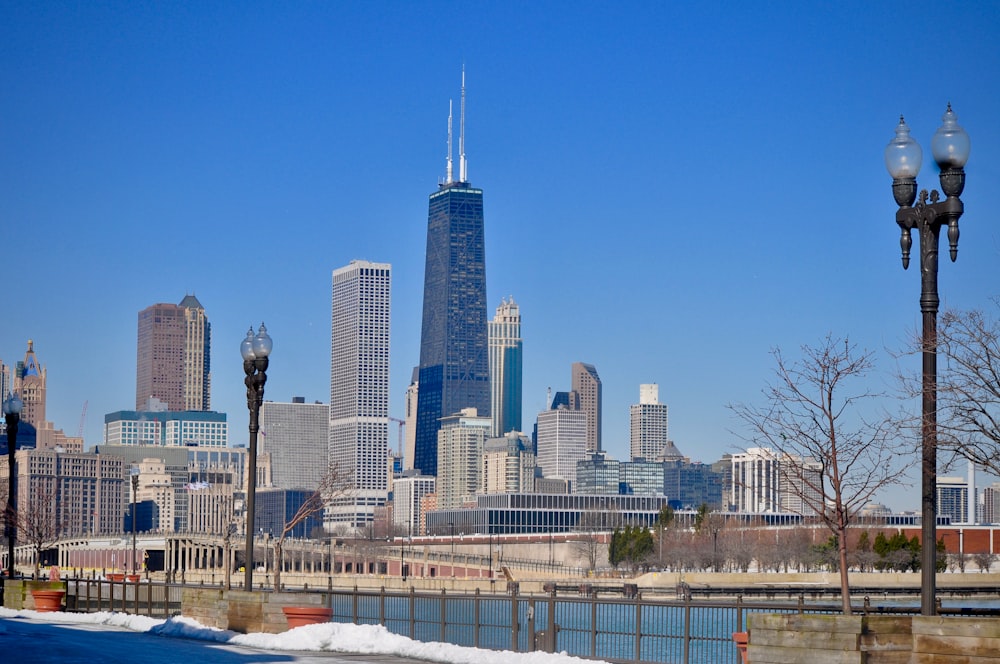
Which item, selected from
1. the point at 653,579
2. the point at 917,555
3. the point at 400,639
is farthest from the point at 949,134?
the point at 917,555

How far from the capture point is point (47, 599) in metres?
45.6

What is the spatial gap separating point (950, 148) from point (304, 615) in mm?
20094

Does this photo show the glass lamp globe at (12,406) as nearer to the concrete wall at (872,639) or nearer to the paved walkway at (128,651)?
the paved walkway at (128,651)

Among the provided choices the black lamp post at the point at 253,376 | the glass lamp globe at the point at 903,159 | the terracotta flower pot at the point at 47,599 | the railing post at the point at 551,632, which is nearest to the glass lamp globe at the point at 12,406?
the terracotta flower pot at the point at 47,599

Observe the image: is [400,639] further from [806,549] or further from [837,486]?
[806,549]

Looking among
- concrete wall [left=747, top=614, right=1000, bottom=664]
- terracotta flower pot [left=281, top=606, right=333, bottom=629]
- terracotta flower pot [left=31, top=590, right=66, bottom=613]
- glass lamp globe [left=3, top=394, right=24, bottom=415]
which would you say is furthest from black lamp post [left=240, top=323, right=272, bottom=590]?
concrete wall [left=747, top=614, right=1000, bottom=664]

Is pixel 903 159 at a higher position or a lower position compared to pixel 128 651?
higher

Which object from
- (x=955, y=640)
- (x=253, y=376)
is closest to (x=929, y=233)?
(x=955, y=640)

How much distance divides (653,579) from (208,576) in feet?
177

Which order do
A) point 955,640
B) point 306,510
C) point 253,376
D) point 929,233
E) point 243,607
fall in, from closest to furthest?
1. point 955,640
2. point 929,233
3. point 243,607
4. point 253,376
5. point 306,510

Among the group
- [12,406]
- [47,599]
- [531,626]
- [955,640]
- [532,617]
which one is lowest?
[47,599]

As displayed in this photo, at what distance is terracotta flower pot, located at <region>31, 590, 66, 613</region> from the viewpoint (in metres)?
45.5

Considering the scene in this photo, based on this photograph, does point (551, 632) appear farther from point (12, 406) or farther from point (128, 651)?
point (12, 406)

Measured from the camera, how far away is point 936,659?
21031 millimetres
